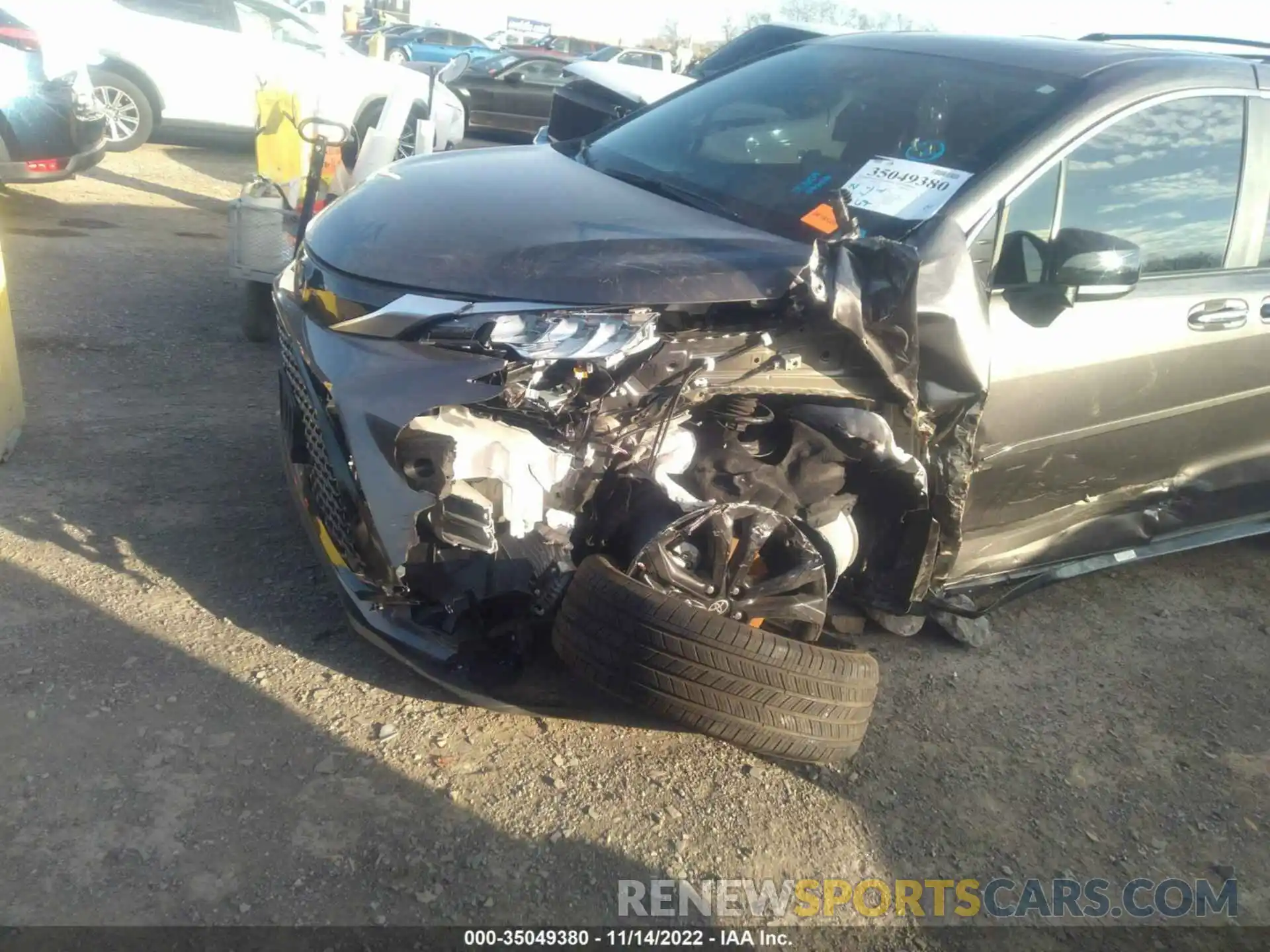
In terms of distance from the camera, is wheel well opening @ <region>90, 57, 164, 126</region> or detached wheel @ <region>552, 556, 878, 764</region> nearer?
detached wheel @ <region>552, 556, 878, 764</region>

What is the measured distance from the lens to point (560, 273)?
8.45ft

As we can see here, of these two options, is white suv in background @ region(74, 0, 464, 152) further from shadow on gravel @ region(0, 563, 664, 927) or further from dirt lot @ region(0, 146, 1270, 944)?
shadow on gravel @ region(0, 563, 664, 927)

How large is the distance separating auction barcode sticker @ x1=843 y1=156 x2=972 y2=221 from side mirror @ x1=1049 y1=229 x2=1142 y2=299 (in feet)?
1.07

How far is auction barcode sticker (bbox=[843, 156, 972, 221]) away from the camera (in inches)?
114

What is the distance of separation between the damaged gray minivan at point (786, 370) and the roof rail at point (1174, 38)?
633mm

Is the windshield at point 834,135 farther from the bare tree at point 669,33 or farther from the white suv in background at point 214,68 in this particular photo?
the bare tree at point 669,33

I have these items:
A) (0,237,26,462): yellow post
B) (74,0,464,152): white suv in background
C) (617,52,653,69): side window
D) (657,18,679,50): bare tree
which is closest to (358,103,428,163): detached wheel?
(74,0,464,152): white suv in background

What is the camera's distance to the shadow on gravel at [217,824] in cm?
212

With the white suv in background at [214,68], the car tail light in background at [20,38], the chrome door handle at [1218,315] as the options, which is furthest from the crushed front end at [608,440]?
the white suv in background at [214,68]

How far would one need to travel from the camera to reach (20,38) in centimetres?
661

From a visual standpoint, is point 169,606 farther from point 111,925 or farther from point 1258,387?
point 1258,387

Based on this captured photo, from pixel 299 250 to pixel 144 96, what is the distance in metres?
7.61

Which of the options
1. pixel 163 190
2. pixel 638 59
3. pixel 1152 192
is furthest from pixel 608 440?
pixel 638 59

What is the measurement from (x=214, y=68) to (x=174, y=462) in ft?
23.7
